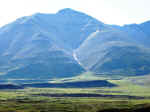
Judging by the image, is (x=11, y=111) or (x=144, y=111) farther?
(x=11, y=111)

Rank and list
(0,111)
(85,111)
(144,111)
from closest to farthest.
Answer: (144,111) < (0,111) < (85,111)

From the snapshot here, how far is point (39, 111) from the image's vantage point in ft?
554

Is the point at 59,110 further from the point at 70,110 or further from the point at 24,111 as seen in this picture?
the point at 24,111

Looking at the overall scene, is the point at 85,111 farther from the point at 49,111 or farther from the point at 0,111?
the point at 0,111

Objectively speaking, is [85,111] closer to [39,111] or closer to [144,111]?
[39,111]

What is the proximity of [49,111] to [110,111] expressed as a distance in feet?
131

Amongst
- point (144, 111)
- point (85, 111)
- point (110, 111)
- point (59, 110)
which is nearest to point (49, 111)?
point (59, 110)

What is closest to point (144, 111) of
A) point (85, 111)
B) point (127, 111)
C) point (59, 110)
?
point (127, 111)

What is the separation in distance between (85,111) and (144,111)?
4011 centimetres

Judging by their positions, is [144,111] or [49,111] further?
[49,111]

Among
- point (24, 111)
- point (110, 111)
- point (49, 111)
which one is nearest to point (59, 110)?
point (49, 111)

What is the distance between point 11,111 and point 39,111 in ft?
47.3

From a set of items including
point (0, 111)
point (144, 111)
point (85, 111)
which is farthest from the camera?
point (85, 111)

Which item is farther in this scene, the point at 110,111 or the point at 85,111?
the point at 85,111
